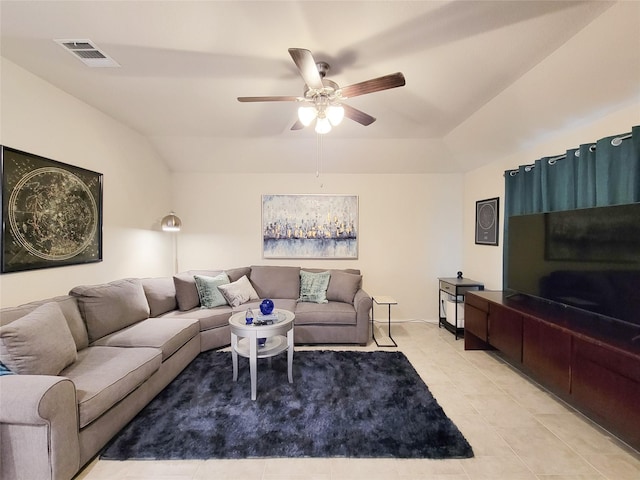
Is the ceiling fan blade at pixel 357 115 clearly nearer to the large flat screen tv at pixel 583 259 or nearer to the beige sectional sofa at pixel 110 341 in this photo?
the large flat screen tv at pixel 583 259

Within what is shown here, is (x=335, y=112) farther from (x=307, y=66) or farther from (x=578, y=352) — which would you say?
(x=578, y=352)

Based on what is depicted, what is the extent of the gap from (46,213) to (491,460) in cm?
386

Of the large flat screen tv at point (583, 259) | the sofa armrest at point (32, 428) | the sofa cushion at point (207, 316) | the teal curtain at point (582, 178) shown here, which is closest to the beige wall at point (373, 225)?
the sofa cushion at point (207, 316)

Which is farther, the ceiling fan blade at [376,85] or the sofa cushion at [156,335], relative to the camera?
the sofa cushion at [156,335]

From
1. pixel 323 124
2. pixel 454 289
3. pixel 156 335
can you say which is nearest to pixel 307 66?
pixel 323 124

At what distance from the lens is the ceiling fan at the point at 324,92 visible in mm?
1713

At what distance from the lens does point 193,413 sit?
7.07 ft

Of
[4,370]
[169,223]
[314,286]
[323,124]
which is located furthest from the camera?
[314,286]

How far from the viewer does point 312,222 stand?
14.6ft

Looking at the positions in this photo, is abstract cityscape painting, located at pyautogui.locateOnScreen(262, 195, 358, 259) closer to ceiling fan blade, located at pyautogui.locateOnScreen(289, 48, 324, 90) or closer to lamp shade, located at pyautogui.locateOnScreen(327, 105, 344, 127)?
lamp shade, located at pyautogui.locateOnScreen(327, 105, 344, 127)

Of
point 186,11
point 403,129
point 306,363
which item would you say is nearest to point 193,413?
point 306,363

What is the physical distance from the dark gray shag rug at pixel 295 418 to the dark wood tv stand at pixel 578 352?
0.93 m


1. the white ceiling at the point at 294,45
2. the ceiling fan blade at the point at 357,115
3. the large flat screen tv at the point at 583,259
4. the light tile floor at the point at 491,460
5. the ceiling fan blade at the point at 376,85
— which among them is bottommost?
the light tile floor at the point at 491,460

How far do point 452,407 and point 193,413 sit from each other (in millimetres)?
2090
